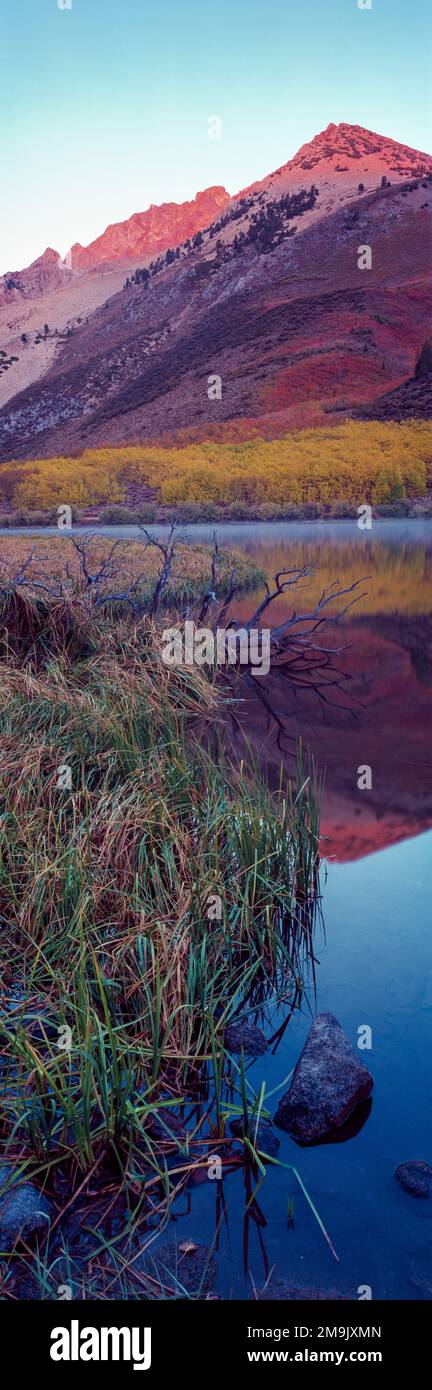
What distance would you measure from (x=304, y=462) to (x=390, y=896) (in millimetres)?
37970

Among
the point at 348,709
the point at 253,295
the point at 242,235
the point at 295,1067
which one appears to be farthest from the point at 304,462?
the point at 242,235

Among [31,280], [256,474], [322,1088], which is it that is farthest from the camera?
[31,280]

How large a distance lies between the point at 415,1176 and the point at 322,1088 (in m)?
0.40

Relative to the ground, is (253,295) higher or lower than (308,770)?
higher

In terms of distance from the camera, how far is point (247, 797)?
15.7 ft

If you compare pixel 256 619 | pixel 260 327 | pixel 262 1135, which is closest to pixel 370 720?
pixel 256 619

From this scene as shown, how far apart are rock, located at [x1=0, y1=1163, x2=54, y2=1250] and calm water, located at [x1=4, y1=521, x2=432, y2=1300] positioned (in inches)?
14.5

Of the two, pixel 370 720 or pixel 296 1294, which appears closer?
pixel 296 1294

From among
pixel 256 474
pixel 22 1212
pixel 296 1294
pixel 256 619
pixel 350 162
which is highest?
pixel 350 162

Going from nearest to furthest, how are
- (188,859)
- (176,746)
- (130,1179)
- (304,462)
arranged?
1. (130,1179)
2. (188,859)
3. (176,746)
4. (304,462)

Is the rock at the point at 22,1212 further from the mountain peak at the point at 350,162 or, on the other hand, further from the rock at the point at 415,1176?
the mountain peak at the point at 350,162

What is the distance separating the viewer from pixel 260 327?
7600 cm

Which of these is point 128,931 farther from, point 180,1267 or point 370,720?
point 370,720

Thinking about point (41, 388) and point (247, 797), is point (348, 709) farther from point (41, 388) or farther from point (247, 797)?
point (41, 388)
